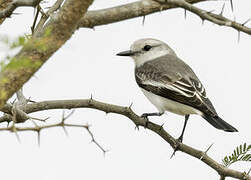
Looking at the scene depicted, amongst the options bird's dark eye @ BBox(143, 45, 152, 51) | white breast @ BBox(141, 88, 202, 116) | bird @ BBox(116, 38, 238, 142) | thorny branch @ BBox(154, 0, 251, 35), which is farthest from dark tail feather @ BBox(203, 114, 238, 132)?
thorny branch @ BBox(154, 0, 251, 35)

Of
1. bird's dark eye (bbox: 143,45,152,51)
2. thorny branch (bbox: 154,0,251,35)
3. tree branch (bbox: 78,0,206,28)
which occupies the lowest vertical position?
bird's dark eye (bbox: 143,45,152,51)

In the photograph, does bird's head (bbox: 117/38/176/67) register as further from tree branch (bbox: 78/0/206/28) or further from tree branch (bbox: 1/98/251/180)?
tree branch (bbox: 78/0/206/28)

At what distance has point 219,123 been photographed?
576 centimetres

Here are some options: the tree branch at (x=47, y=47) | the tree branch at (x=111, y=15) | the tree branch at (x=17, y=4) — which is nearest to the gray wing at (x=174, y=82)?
the tree branch at (x=111, y=15)

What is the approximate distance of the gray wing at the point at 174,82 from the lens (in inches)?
239

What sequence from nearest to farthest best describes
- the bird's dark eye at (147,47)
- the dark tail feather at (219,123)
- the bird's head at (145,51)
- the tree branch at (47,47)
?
the tree branch at (47,47) → the dark tail feather at (219,123) → the bird's head at (145,51) → the bird's dark eye at (147,47)

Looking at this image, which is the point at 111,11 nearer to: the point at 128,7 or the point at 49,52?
the point at 128,7

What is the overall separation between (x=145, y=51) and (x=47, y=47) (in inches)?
212

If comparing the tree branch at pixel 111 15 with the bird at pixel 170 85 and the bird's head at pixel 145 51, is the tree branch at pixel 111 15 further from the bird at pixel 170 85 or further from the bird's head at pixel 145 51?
the bird's head at pixel 145 51

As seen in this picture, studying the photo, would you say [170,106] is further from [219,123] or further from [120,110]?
[120,110]

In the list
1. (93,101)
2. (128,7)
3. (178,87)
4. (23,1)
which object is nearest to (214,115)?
(178,87)

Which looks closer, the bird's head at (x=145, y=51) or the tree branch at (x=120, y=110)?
the tree branch at (x=120, y=110)

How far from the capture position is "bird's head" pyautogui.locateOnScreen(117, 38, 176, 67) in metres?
7.77

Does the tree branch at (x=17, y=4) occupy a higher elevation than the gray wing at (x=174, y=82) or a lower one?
higher
